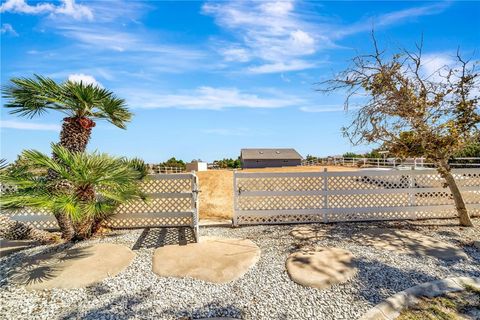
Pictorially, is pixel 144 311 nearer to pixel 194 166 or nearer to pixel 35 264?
pixel 35 264

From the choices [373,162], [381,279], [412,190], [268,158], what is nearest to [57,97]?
[381,279]

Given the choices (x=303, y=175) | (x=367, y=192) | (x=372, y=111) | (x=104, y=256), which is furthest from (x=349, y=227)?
(x=104, y=256)

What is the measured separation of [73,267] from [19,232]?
2039 mm

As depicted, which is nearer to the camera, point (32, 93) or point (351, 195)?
point (32, 93)

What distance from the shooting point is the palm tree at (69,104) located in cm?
498

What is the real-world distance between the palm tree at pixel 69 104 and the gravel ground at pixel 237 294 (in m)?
1.68

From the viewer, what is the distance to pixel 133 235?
6.27 m

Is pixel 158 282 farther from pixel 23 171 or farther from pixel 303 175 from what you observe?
pixel 303 175

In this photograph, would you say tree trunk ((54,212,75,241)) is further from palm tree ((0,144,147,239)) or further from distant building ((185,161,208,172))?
distant building ((185,161,208,172))

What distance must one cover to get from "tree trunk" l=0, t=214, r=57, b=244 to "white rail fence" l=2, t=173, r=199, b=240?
1.09 metres

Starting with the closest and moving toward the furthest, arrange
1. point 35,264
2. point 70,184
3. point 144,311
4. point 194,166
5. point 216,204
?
point 144,311, point 35,264, point 70,184, point 216,204, point 194,166

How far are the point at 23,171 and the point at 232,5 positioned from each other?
5.03m

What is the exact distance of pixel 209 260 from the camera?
472 cm

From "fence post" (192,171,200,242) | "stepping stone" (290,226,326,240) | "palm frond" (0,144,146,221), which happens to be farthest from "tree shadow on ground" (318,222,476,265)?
"palm frond" (0,144,146,221)
